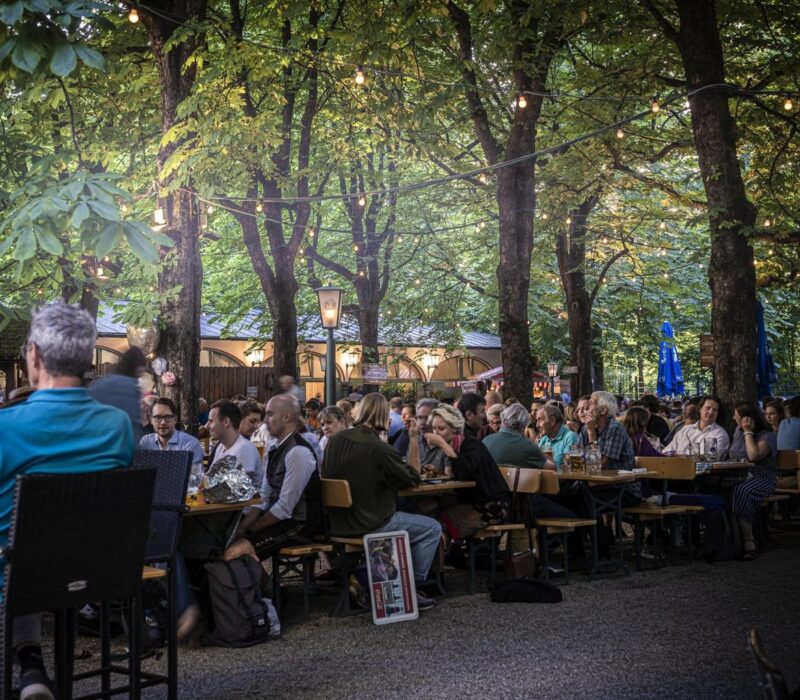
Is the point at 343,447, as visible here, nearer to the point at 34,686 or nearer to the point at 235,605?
the point at 235,605

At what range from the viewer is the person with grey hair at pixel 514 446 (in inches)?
409

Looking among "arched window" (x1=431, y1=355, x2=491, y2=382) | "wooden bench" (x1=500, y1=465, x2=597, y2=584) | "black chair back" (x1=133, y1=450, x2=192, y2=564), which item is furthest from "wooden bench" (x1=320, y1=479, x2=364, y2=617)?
"arched window" (x1=431, y1=355, x2=491, y2=382)

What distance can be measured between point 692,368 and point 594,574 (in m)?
39.2

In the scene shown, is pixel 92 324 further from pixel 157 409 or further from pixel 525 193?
pixel 525 193

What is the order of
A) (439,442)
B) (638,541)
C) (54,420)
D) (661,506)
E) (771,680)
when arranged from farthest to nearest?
(661,506) → (638,541) → (439,442) → (54,420) → (771,680)

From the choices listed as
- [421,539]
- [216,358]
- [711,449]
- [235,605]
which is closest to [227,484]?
[235,605]

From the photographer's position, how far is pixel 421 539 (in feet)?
29.1

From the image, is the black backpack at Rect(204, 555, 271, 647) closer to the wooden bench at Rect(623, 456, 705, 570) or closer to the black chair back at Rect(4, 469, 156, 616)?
the black chair back at Rect(4, 469, 156, 616)

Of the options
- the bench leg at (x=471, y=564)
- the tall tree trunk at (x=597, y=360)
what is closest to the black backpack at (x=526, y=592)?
the bench leg at (x=471, y=564)

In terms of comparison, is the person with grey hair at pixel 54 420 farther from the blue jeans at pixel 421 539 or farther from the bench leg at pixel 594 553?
the bench leg at pixel 594 553

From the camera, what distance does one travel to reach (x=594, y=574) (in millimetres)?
10109

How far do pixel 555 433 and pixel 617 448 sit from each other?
119cm

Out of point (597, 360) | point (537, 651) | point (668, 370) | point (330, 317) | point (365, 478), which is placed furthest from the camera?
point (597, 360)

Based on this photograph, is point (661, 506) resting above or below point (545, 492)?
below
